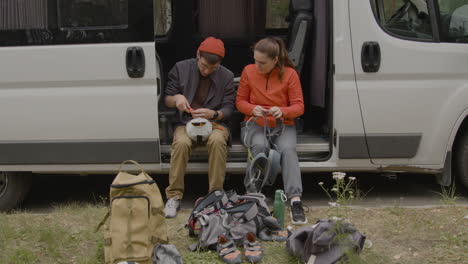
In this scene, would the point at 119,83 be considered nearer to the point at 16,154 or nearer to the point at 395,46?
the point at 16,154

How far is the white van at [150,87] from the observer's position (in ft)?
16.3

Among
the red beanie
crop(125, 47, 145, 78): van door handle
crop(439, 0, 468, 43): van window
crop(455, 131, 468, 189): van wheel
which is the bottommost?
crop(455, 131, 468, 189): van wheel

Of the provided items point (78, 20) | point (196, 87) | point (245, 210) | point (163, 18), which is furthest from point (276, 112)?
point (163, 18)

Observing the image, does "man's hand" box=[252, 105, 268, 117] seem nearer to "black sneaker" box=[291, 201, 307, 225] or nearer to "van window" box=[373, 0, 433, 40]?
"black sneaker" box=[291, 201, 307, 225]

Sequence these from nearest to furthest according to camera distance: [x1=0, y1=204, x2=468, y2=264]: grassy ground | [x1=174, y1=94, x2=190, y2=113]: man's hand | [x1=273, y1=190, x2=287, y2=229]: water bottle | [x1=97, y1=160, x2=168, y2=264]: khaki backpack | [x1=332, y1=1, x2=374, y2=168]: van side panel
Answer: [x1=97, y1=160, x2=168, y2=264]: khaki backpack < [x1=0, y1=204, x2=468, y2=264]: grassy ground < [x1=273, y1=190, x2=287, y2=229]: water bottle < [x1=332, y1=1, x2=374, y2=168]: van side panel < [x1=174, y1=94, x2=190, y2=113]: man's hand

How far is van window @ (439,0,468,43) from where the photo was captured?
16.6 feet

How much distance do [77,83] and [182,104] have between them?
0.82 metres

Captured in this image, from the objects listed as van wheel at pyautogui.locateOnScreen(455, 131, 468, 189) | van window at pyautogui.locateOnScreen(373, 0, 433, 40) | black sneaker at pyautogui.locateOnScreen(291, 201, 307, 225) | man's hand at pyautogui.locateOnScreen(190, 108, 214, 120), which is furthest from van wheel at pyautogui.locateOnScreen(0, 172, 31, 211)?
van wheel at pyautogui.locateOnScreen(455, 131, 468, 189)

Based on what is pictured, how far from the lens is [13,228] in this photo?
4656 mm

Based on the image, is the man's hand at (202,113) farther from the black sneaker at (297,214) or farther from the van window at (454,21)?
the van window at (454,21)

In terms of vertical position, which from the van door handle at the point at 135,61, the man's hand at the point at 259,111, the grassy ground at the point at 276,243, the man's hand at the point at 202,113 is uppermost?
the van door handle at the point at 135,61

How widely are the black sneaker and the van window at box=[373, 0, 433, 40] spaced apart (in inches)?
59.5

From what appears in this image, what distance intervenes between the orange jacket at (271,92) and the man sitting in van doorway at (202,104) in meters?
0.13

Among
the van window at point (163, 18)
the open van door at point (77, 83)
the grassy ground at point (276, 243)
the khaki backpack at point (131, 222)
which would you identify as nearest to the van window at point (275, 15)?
the van window at point (163, 18)
